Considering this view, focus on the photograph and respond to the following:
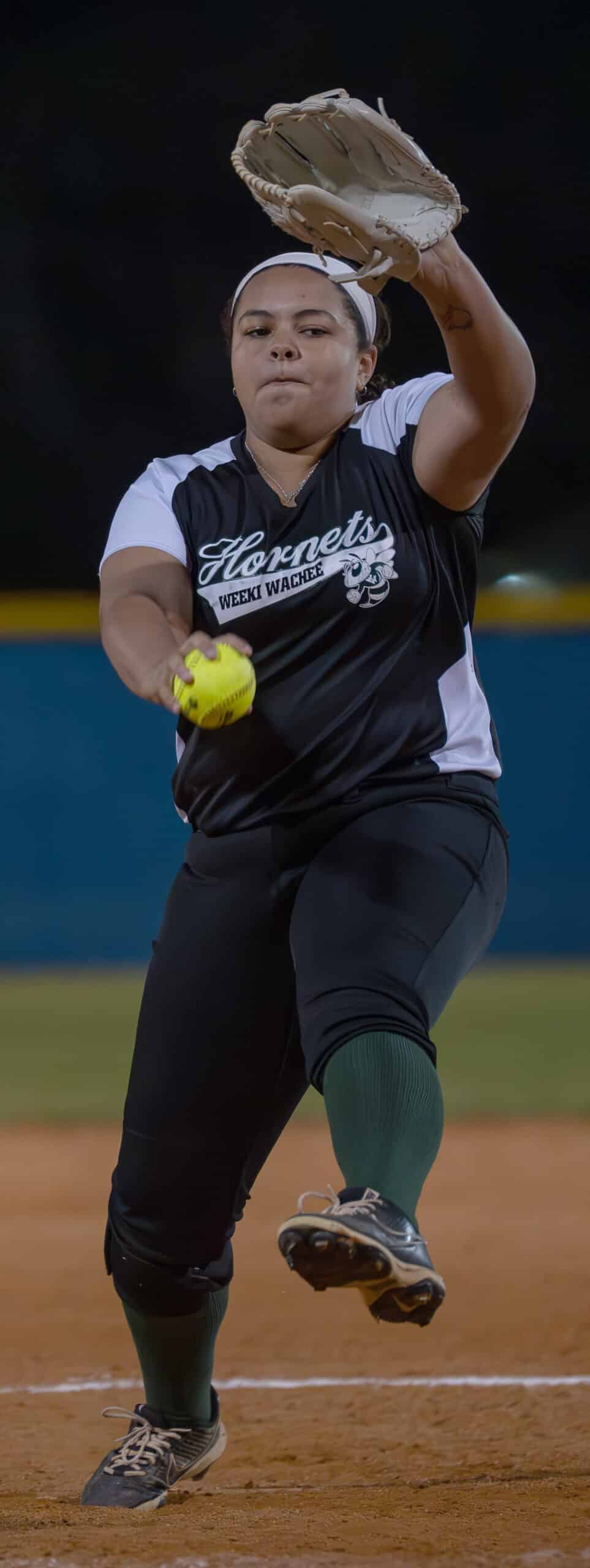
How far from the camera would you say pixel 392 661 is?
7.08ft

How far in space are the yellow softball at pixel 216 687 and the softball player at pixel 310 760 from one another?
0.11 ft

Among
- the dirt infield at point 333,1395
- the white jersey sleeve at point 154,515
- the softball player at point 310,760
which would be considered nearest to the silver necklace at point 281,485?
the softball player at point 310,760

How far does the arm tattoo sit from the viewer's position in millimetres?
1966

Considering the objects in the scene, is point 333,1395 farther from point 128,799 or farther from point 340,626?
point 128,799

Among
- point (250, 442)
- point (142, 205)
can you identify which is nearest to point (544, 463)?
point (142, 205)

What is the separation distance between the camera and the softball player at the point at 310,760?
1951mm

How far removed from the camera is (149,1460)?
2.50 meters

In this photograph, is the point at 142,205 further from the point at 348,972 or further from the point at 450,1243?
the point at 348,972

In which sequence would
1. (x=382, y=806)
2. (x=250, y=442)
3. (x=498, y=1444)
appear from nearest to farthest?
1. (x=382, y=806)
2. (x=250, y=442)
3. (x=498, y=1444)

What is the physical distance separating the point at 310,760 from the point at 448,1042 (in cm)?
563

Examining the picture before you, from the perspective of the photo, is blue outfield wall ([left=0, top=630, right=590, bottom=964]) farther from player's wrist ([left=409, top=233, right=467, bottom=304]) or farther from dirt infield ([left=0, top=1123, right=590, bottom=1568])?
player's wrist ([left=409, top=233, right=467, bottom=304])

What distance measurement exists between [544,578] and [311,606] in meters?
8.28

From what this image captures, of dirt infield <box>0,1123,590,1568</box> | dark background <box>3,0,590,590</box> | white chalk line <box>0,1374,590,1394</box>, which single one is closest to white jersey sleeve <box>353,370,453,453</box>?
dirt infield <box>0,1123,590,1568</box>

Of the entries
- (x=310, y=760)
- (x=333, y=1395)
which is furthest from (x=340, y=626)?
(x=333, y=1395)
